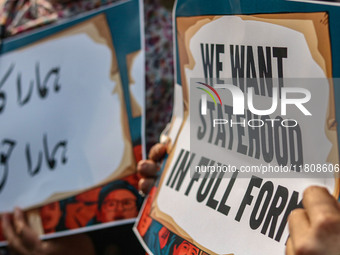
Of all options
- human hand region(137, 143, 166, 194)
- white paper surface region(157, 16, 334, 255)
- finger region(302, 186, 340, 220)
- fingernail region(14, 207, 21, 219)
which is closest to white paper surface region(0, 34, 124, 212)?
fingernail region(14, 207, 21, 219)

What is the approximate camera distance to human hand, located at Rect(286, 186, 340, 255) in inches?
15.2

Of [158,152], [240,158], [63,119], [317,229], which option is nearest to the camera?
[317,229]

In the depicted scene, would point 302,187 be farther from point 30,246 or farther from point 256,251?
point 30,246

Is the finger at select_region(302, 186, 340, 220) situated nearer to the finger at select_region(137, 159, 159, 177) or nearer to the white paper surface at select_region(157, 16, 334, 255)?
the white paper surface at select_region(157, 16, 334, 255)

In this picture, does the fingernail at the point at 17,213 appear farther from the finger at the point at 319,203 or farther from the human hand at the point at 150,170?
the finger at the point at 319,203

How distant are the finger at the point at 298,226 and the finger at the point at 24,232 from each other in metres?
0.83

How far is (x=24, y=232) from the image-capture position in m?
1.10

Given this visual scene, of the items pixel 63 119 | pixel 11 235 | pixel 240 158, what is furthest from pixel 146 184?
pixel 11 235

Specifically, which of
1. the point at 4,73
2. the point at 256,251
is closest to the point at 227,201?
the point at 256,251

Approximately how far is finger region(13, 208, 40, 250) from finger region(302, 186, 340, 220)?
842mm

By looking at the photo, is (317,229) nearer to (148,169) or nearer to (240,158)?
(240,158)

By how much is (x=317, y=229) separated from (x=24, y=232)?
0.89 m

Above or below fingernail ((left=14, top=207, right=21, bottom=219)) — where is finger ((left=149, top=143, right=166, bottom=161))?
above

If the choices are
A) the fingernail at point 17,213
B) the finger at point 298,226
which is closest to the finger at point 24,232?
the fingernail at point 17,213
